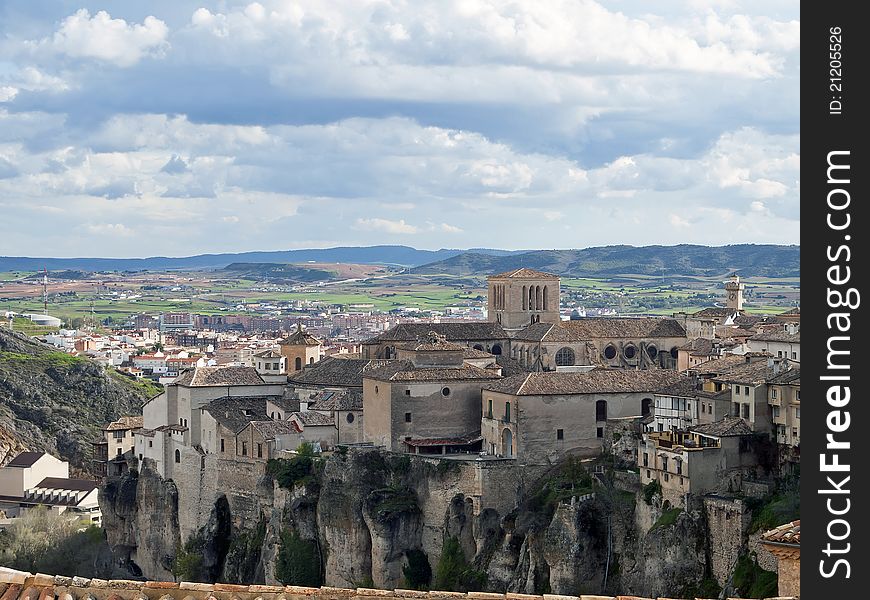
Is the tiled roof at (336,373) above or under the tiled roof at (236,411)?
above

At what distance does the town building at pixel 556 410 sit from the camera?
62.8m

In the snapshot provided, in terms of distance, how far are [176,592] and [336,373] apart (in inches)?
1942

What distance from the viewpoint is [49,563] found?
7931cm

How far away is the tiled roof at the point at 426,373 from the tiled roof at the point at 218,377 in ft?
32.9

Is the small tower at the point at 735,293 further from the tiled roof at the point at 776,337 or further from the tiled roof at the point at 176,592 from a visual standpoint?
the tiled roof at the point at 176,592

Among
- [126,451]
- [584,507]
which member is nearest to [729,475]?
[584,507]

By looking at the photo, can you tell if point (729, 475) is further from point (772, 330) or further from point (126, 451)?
point (126, 451)

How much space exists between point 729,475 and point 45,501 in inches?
2159

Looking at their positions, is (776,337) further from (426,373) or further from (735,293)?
(735,293)

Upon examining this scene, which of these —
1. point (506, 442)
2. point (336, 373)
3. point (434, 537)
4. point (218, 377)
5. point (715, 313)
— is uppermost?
point (715, 313)

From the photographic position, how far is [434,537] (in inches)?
2522

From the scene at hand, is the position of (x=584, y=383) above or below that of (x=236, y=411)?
above

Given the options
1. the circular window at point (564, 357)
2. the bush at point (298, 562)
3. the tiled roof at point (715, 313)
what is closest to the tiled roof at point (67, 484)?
the bush at point (298, 562)

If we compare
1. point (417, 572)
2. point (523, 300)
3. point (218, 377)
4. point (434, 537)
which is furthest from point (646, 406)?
point (523, 300)
